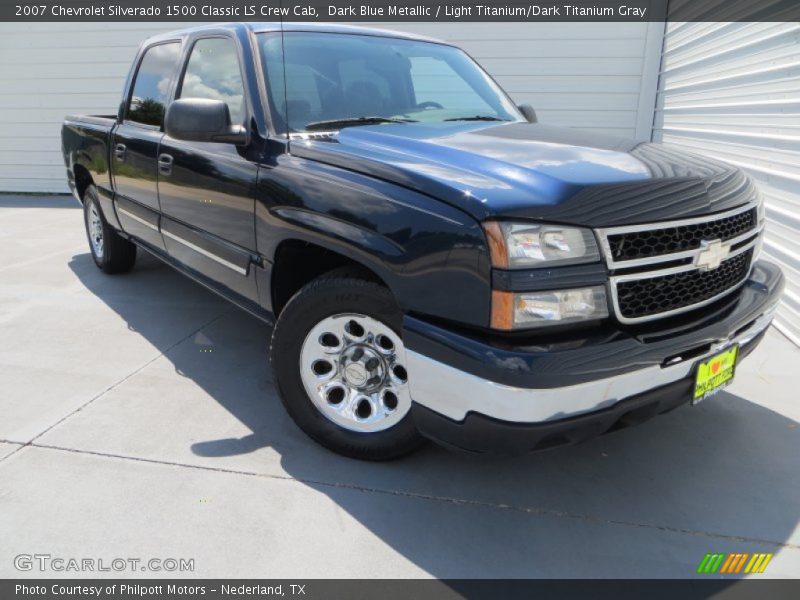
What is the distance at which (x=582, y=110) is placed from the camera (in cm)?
809

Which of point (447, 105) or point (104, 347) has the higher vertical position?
point (447, 105)

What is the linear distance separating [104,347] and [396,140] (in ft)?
8.24

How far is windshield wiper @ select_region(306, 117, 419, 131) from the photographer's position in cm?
283

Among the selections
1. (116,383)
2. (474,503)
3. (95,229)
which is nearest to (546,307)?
(474,503)

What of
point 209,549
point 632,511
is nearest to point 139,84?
point 209,549

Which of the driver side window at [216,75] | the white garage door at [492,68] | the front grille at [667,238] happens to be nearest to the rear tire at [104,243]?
the driver side window at [216,75]

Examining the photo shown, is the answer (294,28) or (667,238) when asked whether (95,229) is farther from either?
(667,238)

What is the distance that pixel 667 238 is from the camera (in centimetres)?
212

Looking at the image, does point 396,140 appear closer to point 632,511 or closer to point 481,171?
point 481,171

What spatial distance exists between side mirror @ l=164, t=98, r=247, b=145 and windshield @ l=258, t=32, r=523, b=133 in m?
0.23

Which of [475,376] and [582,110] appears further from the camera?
[582,110]

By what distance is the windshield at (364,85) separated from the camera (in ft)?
9.52
